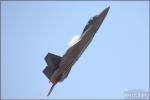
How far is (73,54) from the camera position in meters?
78.4

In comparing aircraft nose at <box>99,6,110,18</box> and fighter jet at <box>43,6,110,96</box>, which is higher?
aircraft nose at <box>99,6,110,18</box>

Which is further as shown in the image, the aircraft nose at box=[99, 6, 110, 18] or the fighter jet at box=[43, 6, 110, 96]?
the fighter jet at box=[43, 6, 110, 96]

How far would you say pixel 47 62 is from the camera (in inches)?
3250

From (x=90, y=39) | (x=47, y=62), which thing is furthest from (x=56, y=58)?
(x=90, y=39)

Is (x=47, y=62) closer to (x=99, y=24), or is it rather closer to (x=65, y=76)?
(x=65, y=76)

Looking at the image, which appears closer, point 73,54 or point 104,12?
point 104,12

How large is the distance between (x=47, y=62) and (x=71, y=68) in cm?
519

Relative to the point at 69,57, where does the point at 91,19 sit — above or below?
above

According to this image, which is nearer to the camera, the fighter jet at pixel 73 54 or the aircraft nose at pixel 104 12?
the aircraft nose at pixel 104 12

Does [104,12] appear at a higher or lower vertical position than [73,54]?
higher

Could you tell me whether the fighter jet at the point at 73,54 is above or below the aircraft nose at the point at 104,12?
below

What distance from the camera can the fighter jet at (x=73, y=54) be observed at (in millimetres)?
77750

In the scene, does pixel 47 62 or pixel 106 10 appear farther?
pixel 47 62

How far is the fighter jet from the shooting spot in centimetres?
7775
